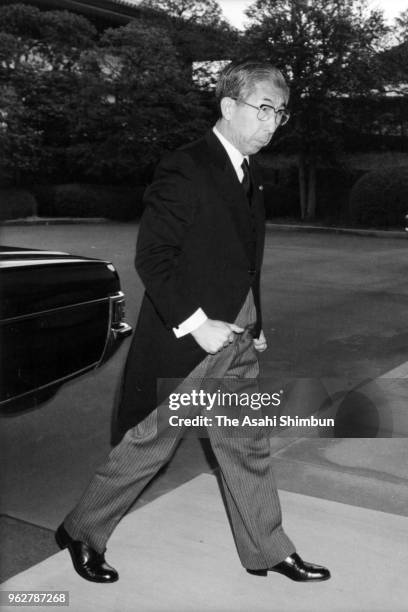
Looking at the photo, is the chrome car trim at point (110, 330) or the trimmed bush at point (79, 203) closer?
the chrome car trim at point (110, 330)

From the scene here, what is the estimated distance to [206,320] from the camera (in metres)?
2.38

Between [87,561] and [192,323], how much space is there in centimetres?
86

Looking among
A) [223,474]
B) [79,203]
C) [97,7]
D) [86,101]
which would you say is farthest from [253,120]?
[97,7]

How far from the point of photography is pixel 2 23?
28234 mm

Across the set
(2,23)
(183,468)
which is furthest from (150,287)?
(2,23)

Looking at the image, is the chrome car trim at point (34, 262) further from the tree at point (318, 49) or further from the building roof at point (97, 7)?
the building roof at point (97, 7)

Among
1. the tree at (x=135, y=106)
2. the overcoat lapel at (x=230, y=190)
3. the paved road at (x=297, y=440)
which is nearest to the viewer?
the overcoat lapel at (x=230, y=190)

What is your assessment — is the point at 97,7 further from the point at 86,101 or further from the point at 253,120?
the point at 253,120

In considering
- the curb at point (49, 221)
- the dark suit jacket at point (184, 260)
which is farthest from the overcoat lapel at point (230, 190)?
the curb at point (49, 221)

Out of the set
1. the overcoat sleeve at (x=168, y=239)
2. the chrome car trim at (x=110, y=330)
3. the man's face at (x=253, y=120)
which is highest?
the man's face at (x=253, y=120)

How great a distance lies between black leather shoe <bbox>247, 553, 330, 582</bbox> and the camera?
2.65 metres

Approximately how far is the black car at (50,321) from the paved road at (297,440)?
50 cm

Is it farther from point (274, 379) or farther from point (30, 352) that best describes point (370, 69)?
point (30, 352)

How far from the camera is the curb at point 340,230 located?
19.5m
